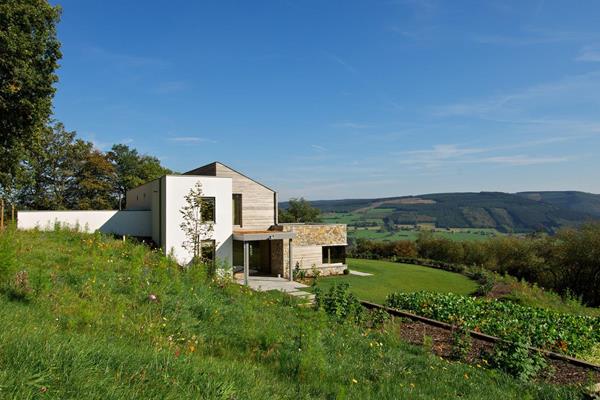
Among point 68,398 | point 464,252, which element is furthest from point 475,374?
point 464,252

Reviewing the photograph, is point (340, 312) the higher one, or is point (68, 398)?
point (68, 398)

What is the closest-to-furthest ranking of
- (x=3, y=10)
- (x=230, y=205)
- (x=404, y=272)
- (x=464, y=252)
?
1. (x=3, y=10)
2. (x=230, y=205)
3. (x=404, y=272)
4. (x=464, y=252)

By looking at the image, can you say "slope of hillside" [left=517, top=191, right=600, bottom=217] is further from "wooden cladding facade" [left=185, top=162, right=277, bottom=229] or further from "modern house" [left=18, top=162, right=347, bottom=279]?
"wooden cladding facade" [left=185, top=162, right=277, bottom=229]

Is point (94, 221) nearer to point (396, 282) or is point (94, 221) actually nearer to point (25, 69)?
point (25, 69)

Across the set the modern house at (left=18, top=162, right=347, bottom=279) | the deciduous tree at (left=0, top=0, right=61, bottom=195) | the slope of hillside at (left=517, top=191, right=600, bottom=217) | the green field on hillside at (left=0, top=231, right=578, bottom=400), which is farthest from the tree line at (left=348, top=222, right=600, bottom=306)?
the slope of hillside at (left=517, top=191, right=600, bottom=217)

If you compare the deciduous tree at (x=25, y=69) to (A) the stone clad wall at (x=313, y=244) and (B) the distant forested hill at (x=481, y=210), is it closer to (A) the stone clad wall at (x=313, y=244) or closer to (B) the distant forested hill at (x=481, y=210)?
(A) the stone clad wall at (x=313, y=244)

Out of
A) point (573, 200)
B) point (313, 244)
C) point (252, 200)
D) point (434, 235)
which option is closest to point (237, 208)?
point (252, 200)

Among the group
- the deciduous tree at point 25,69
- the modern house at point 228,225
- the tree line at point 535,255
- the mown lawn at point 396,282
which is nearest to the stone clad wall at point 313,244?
the modern house at point 228,225

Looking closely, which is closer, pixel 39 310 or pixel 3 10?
pixel 39 310

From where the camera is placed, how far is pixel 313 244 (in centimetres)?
2317

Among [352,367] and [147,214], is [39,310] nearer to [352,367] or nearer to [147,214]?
[352,367]

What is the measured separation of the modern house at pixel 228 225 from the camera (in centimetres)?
1880

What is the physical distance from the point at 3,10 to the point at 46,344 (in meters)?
15.8

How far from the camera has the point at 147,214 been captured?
21.3 metres
